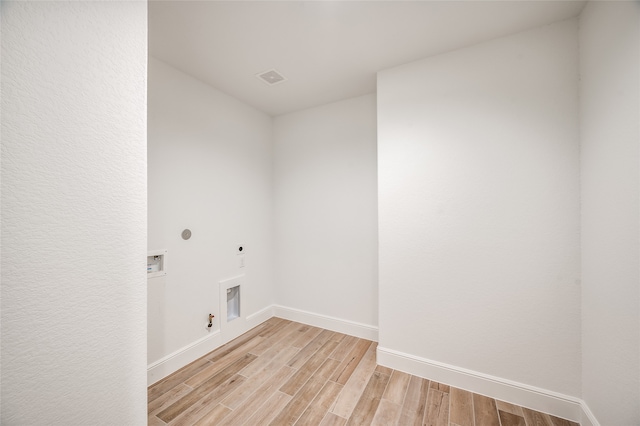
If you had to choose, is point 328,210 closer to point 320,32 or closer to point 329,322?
point 329,322

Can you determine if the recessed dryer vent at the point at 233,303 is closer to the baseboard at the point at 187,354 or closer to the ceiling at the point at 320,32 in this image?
the baseboard at the point at 187,354

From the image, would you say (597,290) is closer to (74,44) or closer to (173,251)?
(74,44)

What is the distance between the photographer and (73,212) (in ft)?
2.33

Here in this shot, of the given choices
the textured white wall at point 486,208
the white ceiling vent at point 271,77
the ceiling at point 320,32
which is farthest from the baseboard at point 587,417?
the white ceiling vent at point 271,77

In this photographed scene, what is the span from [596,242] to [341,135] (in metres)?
2.21

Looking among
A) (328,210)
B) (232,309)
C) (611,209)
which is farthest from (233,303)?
(611,209)

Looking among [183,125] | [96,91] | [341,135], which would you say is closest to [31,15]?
[96,91]

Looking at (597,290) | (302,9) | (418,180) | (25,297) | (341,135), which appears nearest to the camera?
(25,297)

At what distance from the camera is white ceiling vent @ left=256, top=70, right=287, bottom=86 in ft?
7.25

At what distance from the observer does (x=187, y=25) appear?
5.38ft

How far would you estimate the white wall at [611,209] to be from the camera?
44.6 inches

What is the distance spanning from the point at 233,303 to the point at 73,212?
2212 mm

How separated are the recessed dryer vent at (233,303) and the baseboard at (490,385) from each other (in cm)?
153

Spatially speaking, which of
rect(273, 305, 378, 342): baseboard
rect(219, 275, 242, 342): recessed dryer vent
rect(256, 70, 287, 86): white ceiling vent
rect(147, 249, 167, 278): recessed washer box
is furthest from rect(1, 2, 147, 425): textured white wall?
rect(273, 305, 378, 342): baseboard
